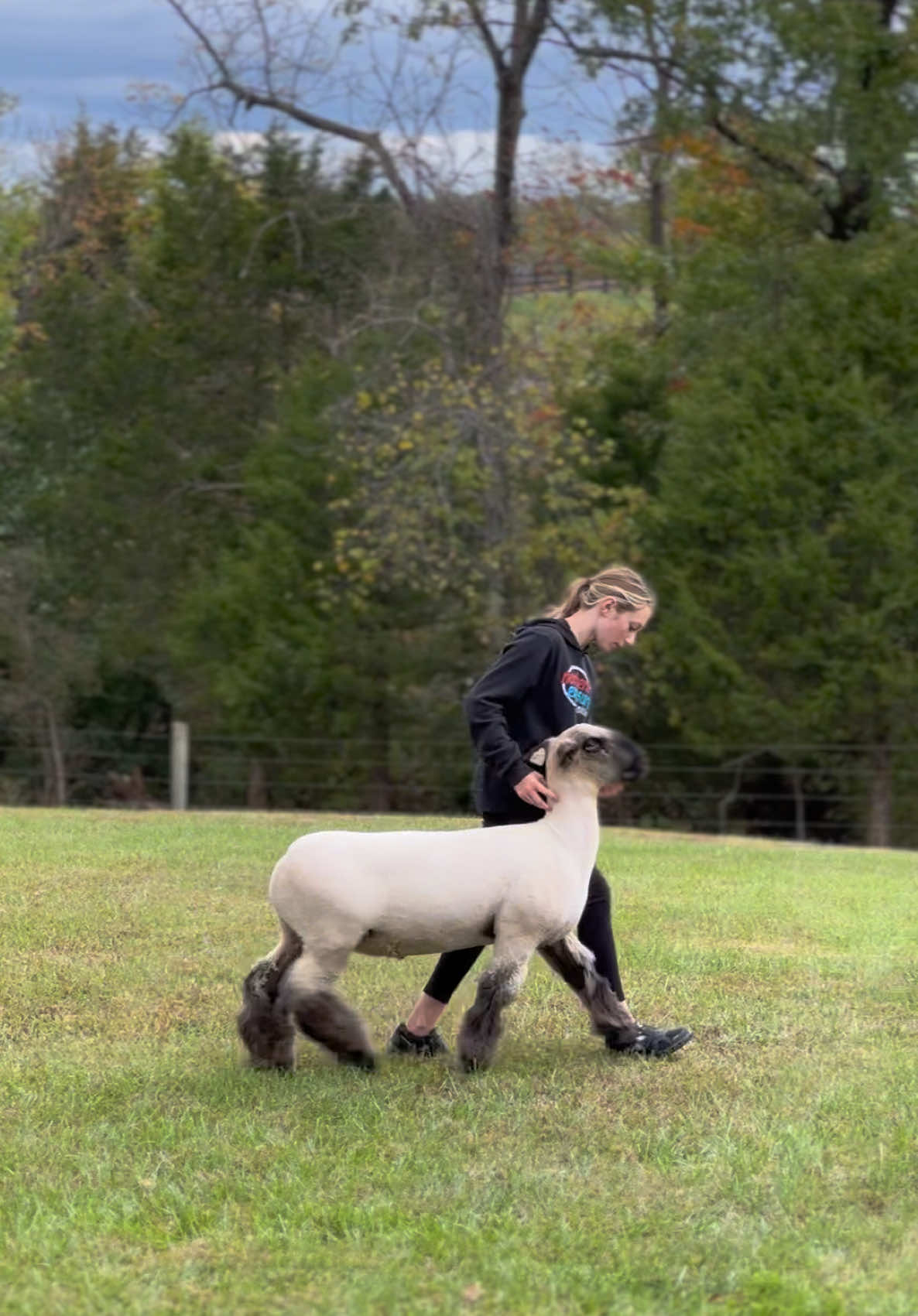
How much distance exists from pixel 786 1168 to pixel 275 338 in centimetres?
3474

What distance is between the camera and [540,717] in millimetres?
7043

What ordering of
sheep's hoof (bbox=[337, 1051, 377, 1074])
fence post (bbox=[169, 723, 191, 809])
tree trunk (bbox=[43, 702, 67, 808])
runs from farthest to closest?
Answer: tree trunk (bbox=[43, 702, 67, 808]) < fence post (bbox=[169, 723, 191, 809]) < sheep's hoof (bbox=[337, 1051, 377, 1074])

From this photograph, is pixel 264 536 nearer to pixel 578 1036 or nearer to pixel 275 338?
pixel 275 338

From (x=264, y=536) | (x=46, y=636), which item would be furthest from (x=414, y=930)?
(x=46, y=636)

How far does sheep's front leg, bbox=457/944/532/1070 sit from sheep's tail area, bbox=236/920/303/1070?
2.07 ft

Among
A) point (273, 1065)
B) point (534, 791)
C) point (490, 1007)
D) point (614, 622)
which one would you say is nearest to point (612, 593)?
point (614, 622)

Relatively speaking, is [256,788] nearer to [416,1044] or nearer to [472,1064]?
[416,1044]

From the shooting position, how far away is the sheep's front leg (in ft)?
21.6

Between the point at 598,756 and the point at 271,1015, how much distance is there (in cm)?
150

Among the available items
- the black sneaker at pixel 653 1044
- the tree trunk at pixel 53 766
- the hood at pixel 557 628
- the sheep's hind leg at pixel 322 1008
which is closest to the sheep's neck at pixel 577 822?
the hood at pixel 557 628

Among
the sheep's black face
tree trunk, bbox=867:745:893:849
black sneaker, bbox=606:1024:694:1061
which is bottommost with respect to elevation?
tree trunk, bbox=867:745:893:849

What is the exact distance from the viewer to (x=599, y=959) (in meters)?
7.24

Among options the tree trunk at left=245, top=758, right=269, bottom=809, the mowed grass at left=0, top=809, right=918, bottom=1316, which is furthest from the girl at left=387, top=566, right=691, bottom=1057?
the tree trunk at left=245, top=758, right=269, bottom=809

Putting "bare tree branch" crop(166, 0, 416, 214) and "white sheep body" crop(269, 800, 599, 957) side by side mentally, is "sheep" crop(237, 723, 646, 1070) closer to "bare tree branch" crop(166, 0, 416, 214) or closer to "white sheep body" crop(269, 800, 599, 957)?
"white sheep body" crop(269, 800, 599, 957)
